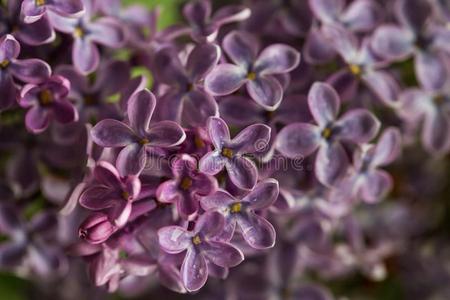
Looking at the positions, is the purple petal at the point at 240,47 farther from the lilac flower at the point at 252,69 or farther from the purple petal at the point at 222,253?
the purple petal at the point at 222,253

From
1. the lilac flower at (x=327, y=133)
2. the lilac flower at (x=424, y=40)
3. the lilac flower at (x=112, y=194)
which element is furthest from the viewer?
the lilac flower at (x=424, y=40)

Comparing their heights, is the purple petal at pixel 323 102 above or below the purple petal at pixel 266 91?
below

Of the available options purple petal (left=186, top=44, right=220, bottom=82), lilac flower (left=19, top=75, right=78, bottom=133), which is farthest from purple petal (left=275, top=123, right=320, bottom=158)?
lilac flower (left=19, top=75, right=78, bottom=133)

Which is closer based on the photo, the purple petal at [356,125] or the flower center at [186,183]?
the flower center at [186,183]

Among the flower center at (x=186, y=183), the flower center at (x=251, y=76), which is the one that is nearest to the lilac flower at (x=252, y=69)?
the flower center at (x=251, y=76)

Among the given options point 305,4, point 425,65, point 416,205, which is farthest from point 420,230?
point 305,4

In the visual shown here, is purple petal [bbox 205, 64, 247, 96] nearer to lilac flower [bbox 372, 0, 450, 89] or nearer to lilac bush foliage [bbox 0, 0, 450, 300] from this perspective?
lilac bush foliage [bbox 0, 0, 450, 300]

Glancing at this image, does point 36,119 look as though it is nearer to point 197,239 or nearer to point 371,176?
point 197,239

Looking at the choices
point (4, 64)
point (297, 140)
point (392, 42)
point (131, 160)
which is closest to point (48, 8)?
point (4, 64)
